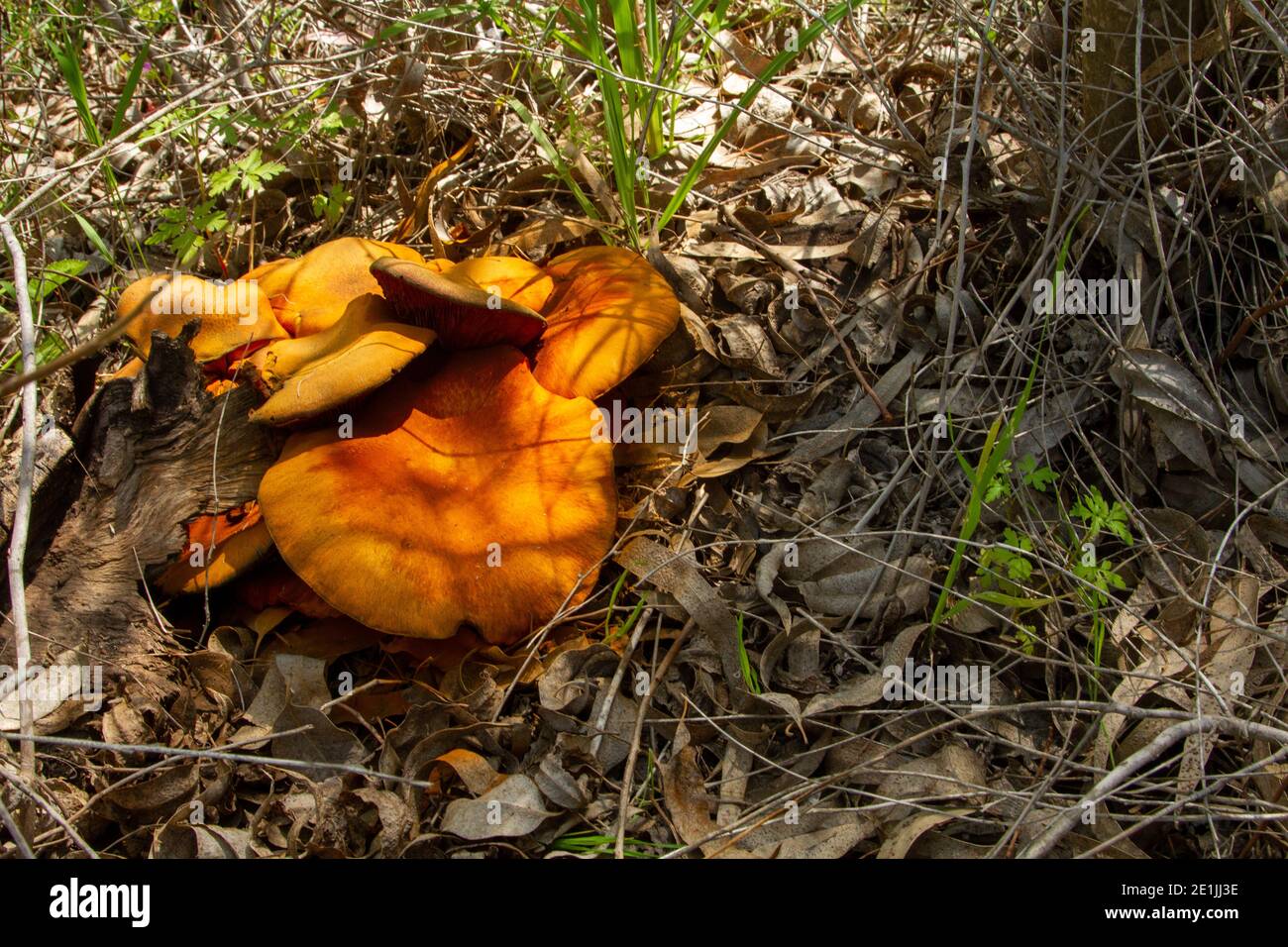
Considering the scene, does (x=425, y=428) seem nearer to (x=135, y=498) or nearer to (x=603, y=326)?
(x=603, y=326)

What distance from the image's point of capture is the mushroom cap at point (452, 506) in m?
2.91

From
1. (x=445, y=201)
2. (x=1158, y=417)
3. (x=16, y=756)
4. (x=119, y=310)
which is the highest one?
(x=445, y=201)

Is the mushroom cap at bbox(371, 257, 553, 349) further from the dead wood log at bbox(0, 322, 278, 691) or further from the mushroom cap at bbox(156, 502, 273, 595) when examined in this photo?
the mushroom cap at bbox(156, 502, 273, 595)

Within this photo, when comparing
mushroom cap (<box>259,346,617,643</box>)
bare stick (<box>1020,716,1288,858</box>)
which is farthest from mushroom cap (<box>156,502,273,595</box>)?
bare stick (<box>1020,716,1288,858</box>)

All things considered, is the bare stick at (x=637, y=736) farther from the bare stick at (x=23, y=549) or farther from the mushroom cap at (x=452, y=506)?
the bare stick at (x=23, y=549)

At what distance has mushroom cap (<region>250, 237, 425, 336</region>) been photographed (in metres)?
3.48

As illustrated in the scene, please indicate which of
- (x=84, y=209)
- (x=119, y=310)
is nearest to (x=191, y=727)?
(x=119, y=310)

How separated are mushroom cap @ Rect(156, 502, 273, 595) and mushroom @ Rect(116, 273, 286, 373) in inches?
21.2

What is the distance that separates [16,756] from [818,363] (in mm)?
2916

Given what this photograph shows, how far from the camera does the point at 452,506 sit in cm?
306

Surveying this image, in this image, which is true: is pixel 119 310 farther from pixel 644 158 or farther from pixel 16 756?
pixel 644 158

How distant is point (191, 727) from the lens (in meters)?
3.12

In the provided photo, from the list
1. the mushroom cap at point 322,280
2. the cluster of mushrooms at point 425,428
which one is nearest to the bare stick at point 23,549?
the cluster of mushrooms at point 425,428

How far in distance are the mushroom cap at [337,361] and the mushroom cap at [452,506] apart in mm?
178
